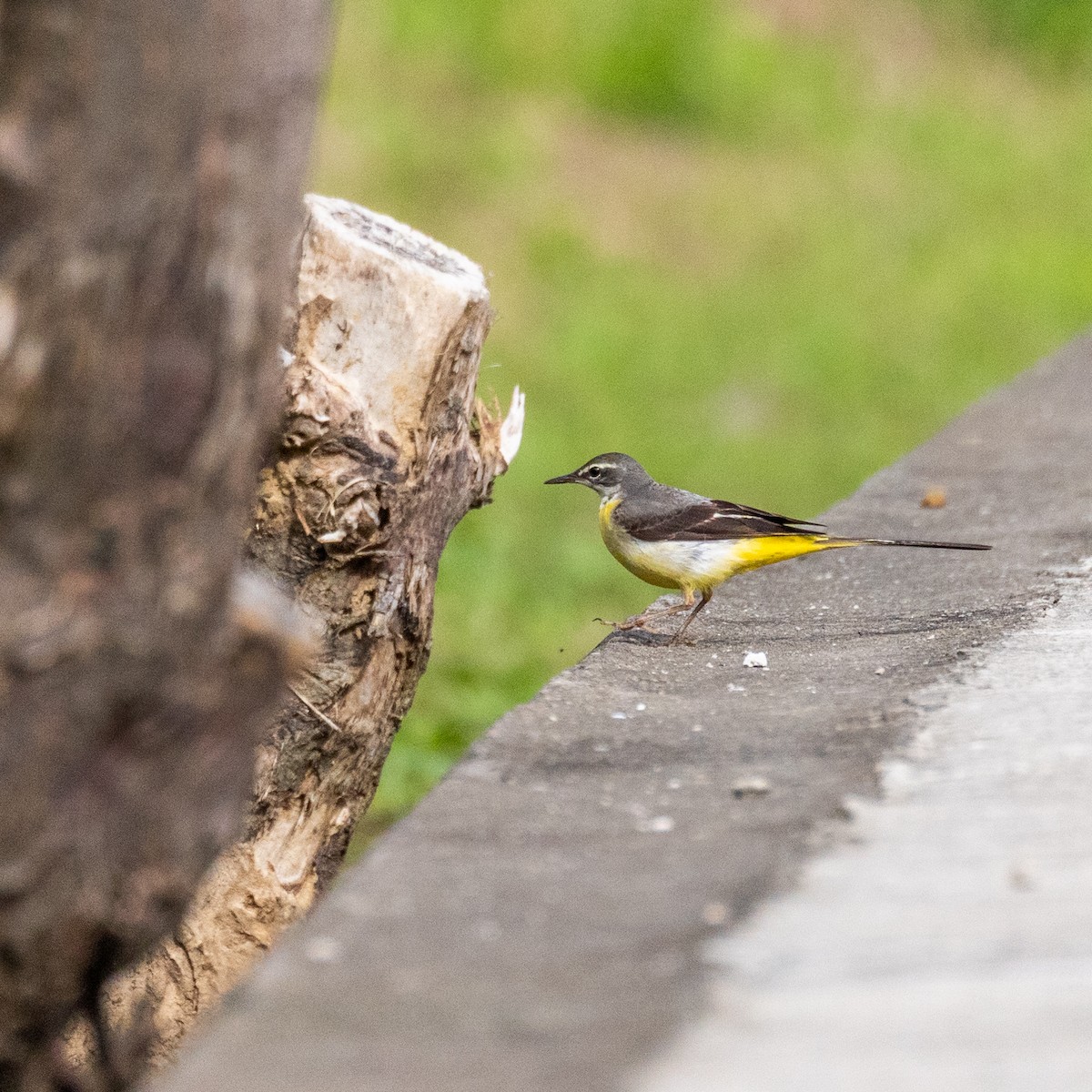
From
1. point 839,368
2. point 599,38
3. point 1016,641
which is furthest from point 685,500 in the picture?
point 599,38

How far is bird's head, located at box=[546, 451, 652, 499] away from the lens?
19.1 ft

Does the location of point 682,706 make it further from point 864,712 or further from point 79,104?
point 79,104

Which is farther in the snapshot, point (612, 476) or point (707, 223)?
point (707, 223)

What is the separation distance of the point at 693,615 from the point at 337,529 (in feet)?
4.62

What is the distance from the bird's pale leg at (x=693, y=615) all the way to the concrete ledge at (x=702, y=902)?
0.55ft

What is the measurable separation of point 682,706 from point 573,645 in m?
4.31

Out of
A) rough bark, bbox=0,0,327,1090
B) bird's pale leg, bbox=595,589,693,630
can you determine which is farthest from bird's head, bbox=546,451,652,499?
rough bark, bbox=0,0,327,1090

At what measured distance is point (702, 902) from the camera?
111 inches

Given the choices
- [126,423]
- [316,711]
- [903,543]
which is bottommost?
[316,711]

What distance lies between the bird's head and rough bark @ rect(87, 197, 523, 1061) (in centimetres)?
169

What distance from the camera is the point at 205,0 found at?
223 centimetres

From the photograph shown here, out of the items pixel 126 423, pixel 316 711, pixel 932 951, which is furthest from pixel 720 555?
pixel 126 423

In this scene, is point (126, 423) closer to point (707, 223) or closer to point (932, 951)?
point (932, 951)

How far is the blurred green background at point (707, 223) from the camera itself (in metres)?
10.4
